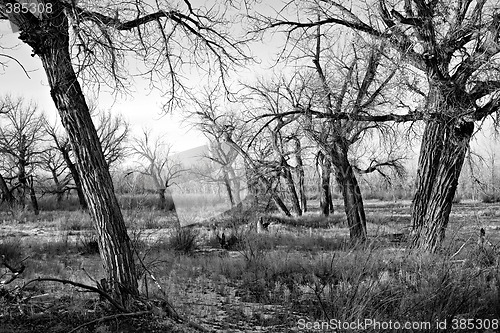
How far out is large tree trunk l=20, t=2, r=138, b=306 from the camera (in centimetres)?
538

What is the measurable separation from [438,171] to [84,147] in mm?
6985

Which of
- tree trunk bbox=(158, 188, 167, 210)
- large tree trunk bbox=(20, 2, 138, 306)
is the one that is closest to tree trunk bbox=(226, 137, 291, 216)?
large tree trunk bbox=(20, 2, 138, 306)

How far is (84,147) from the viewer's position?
539cm

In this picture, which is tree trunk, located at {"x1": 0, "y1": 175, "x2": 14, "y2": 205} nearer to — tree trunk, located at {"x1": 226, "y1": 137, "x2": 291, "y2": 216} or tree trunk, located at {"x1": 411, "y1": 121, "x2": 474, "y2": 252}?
tree trunk, located at {"x1": 226, "y1": 137, "x2": 291, "y2": 216}

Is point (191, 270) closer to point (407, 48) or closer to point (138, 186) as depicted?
point (407, 48)

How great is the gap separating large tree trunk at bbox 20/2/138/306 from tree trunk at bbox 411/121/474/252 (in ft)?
18.3

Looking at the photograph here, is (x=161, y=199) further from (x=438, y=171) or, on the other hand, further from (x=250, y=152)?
(x=438, y=171)

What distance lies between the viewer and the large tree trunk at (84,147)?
5375 mm

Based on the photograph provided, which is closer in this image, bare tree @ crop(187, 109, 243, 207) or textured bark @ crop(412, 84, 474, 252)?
textured bark @ crop(412, 84, 474, 252)

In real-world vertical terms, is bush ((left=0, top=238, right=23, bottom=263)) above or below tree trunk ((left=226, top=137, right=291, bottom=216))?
Result: below

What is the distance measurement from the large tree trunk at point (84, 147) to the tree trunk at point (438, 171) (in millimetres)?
5583

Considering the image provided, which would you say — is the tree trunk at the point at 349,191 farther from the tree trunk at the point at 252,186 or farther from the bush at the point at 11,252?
the bush at the point at 11,252

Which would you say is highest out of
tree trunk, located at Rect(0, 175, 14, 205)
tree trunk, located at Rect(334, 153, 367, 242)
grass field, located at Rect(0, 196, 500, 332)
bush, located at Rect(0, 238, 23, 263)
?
tree trunk, located at Rect(0, 175, 14, 205)

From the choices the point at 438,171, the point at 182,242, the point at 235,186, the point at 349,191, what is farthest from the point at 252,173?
the point at 438,171
